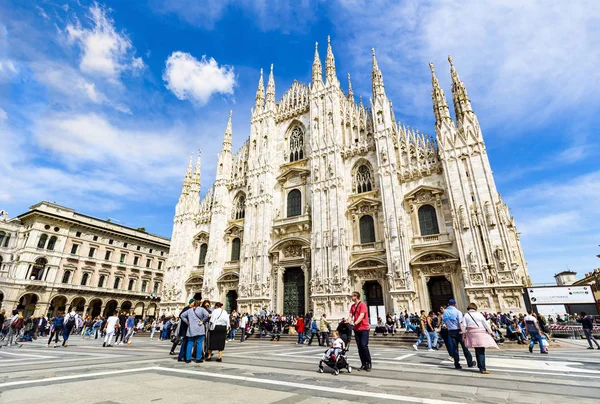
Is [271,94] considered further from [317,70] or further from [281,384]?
[281,384]

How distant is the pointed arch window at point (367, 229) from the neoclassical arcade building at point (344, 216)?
0.34 ft

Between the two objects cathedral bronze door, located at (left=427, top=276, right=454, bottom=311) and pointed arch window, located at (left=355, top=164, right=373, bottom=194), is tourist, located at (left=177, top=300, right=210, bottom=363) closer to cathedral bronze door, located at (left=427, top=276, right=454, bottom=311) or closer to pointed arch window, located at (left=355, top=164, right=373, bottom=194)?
cathedral bronze door, located at (left=427, top=276, right=454, bottom=311)

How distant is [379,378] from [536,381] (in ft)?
8.15

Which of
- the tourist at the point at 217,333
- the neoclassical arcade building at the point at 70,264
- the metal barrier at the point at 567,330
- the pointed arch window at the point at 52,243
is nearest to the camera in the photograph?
the tourist at the point at 217,333

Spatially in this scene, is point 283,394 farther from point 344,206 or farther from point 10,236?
point 10,236

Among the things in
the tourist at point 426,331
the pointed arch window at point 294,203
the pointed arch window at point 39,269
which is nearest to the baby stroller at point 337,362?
the tourist at point 426,331

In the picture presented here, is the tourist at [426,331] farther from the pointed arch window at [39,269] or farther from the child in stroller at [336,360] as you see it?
the pointed arch window at [39,269]

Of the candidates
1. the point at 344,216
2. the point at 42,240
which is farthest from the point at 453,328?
the point at 42,240

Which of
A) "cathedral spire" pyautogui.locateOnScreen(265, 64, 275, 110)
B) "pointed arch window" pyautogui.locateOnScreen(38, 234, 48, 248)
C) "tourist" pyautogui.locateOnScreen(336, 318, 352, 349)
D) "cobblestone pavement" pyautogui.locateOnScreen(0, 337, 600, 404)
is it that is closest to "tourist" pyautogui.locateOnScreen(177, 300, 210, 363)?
"cobblestone pavement" pyautogui.locateOnScreen(0, 337, 600, 404)

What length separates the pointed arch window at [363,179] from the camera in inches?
961

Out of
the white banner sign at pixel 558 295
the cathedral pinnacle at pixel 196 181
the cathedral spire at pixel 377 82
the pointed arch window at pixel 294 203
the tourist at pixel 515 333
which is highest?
the cathedral spire at pixel 377 82

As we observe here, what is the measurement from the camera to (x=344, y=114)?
91.0ft

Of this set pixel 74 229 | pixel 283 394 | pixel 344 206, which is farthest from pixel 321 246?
pixel 74 229

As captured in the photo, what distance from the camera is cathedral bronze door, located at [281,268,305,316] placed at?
23.7m
